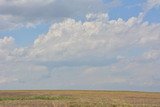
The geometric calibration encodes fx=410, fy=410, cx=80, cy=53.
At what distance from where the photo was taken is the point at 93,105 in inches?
2133

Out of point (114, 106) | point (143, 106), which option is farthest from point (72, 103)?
point (143, 106)

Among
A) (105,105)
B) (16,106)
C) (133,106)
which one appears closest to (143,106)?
(133,106)

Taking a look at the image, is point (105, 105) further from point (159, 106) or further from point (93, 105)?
point (159, 106)

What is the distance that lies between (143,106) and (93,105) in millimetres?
6907

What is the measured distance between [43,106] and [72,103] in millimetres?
4500

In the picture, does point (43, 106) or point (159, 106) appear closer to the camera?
point (43, 106)

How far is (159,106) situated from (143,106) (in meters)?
3.68

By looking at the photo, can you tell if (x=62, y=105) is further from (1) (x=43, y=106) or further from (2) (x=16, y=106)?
(2) (x=16, y=106)

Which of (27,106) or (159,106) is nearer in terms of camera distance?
(27,106)

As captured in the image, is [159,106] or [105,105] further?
[159,106]

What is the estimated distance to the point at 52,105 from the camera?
2165 inches

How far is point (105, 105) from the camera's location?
177 ft

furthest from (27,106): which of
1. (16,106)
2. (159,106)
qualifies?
(159,106)

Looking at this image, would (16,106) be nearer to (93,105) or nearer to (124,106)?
(93,105)
